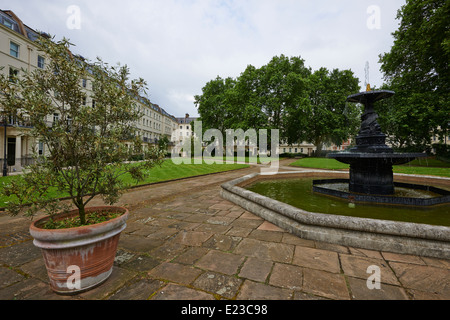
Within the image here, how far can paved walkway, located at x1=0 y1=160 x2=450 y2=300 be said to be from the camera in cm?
214

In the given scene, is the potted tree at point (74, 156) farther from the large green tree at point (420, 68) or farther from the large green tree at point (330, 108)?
the large green tree at point (330, 108)

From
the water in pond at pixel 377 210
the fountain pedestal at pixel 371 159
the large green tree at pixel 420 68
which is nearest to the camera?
the water in pond at pixel 377 210

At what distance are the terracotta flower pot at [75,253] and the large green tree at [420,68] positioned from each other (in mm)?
24010

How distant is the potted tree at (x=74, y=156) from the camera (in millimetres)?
2156

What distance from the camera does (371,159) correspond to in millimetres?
5914

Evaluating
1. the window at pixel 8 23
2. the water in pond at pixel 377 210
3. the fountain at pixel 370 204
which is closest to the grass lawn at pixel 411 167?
the fountain at pixel 370 204

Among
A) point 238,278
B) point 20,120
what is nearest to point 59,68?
point 20,120

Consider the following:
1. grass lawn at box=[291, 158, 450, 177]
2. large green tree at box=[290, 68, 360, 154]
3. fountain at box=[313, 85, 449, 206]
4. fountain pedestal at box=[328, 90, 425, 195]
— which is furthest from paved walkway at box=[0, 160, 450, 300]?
large green tree at box=[290, 68, 360, 154]

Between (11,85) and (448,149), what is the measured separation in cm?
4117

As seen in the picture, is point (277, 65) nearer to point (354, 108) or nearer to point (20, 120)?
point (354, 108)

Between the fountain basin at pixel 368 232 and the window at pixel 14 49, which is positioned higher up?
the window at pixel 14 49

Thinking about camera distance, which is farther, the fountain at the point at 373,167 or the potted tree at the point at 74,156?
the fountain at the point at 373,167

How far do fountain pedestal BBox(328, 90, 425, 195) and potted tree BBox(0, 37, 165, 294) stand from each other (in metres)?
5.89

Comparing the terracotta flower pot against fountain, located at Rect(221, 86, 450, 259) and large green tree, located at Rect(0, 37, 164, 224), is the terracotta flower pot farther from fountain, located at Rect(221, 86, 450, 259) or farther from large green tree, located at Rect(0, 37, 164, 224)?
fountain, located at Rect(221, 86, 450, 259)
